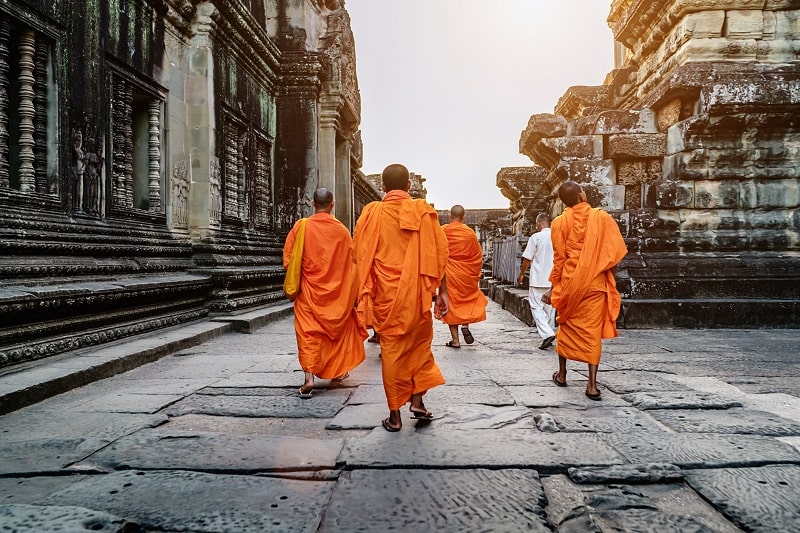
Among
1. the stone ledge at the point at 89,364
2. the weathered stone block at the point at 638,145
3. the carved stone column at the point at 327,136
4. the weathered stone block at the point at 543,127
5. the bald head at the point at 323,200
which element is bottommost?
the stone ledge at the point at 89,364

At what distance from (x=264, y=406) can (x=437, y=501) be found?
177 cm

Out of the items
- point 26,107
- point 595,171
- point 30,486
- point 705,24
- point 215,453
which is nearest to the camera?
point 30,486

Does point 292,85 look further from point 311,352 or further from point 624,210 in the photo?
point 311,352

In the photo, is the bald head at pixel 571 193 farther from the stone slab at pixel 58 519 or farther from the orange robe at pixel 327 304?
the stone slab at pixel 58 519

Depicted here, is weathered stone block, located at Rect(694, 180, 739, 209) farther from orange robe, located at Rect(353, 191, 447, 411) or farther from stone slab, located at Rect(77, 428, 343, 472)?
stone slab, located at Rect(77, 428, 343, 472)

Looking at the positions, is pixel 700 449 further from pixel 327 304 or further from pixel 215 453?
pixel 327 304

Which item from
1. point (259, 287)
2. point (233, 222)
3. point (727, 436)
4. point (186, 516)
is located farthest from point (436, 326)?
point (186, 516)

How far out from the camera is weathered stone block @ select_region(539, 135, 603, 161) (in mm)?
7676

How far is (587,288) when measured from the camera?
13.1 ft

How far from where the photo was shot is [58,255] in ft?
15.7

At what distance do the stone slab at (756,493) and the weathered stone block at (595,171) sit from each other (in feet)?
18.3

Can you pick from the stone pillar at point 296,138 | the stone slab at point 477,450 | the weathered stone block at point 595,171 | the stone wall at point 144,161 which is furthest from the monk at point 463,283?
the stone pillar at point 296,138

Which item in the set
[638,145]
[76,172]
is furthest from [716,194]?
[76,172]

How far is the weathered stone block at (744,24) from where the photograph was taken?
22.9 ft
